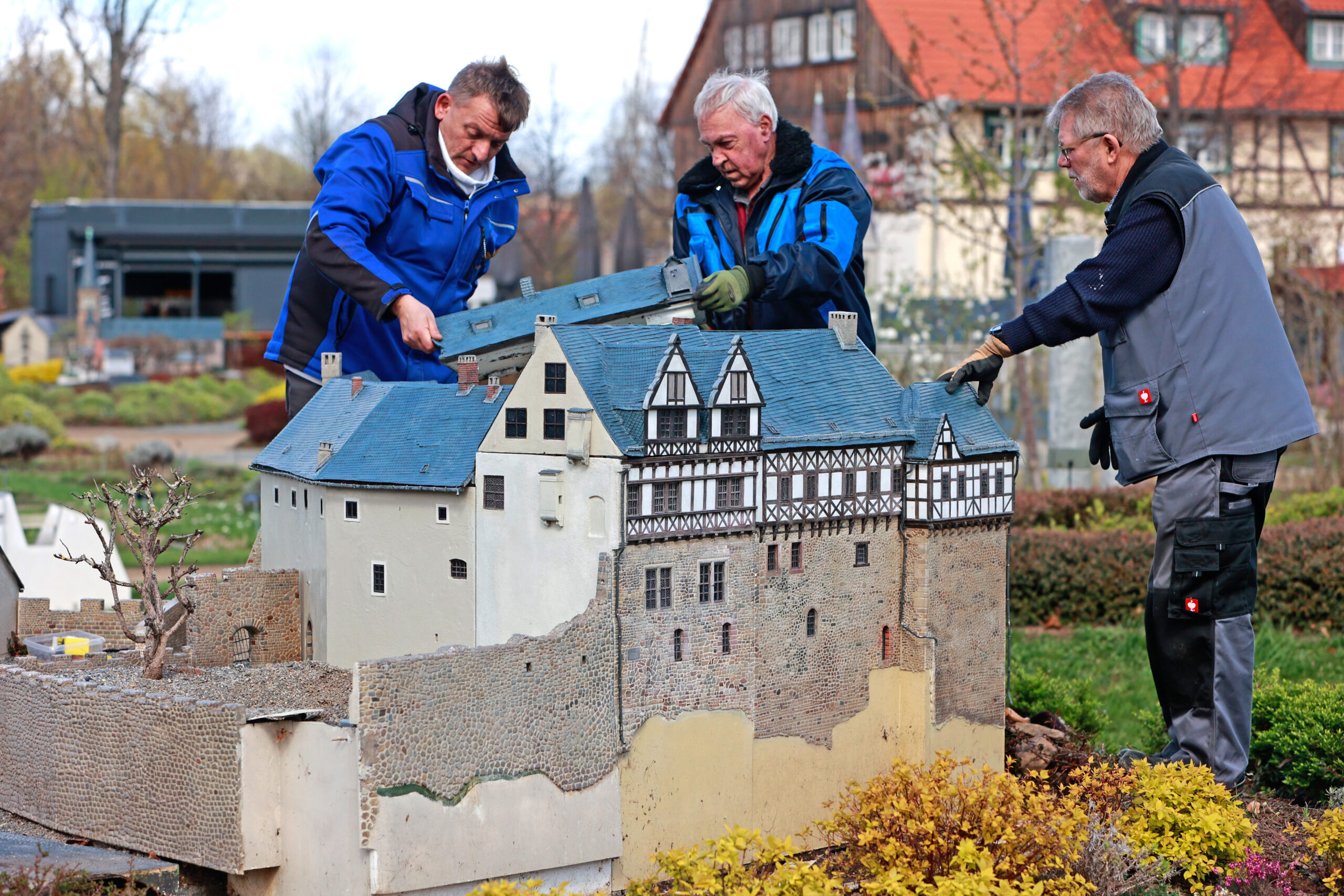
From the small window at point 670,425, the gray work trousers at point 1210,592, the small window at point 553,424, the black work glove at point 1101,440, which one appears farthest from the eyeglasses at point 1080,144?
the small window at point 553,424

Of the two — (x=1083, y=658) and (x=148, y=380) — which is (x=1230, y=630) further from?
(x=148, y=380)

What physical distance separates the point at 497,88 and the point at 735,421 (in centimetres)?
284

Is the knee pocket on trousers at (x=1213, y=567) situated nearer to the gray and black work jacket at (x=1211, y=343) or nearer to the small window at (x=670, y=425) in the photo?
the gray and black work jacket at (x=1211, y=343)

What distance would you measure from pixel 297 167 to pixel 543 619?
100274 mm

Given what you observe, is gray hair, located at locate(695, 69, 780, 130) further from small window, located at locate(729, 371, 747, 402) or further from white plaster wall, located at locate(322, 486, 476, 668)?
white plaster wall, located at locate(322, 486, 476, 668)

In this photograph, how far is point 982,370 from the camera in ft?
35.5

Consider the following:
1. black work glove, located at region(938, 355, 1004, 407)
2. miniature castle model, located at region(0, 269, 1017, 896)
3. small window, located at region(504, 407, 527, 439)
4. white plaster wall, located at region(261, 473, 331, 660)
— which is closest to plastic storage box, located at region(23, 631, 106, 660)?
miniature castle model, located at region(0, 269, 1017, 896)

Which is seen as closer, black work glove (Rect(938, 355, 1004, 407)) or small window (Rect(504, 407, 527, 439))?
small window (Rect(504, 407, 527, 439))

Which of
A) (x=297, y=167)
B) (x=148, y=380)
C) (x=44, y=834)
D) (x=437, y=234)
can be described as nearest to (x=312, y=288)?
(x=437, y=234)

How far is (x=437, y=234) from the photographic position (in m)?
11.3

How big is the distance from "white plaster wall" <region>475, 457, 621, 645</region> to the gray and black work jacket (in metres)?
3.47

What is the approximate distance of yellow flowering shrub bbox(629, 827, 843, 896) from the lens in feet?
28.6

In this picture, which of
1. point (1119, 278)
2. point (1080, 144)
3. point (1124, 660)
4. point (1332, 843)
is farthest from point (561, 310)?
point (1124, 660)

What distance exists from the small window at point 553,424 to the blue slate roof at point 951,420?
8.66 ft
